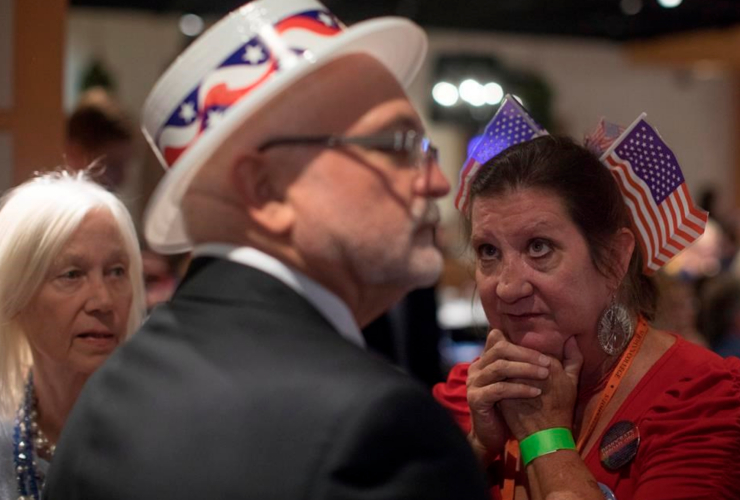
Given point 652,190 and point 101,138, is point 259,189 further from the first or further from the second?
point 101,138

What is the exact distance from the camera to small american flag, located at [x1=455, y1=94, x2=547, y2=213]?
2.06m

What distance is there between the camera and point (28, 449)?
2084 mm

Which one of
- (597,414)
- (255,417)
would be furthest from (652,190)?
(255,417)

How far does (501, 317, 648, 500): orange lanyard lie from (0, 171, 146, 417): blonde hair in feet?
2.94

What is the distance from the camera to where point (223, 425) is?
121 centimetres

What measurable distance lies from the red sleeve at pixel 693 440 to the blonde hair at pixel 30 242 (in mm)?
1147

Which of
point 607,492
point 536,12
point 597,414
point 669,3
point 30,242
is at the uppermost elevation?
point 536,12

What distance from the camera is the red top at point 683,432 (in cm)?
169

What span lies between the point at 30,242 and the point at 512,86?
31.2 ft

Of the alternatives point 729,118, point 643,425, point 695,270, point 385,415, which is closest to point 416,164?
point 385,415

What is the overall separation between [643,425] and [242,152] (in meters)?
0.86

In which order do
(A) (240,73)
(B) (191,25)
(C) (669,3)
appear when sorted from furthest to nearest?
1. (B) (191,25)
2. (C) (669,3)
3. (A) (240,73)

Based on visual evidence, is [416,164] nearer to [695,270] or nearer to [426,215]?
[426,215]

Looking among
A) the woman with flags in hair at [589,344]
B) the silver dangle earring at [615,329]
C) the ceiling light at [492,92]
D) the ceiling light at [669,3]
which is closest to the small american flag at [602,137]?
the woman with flags in hair at [589,344]
